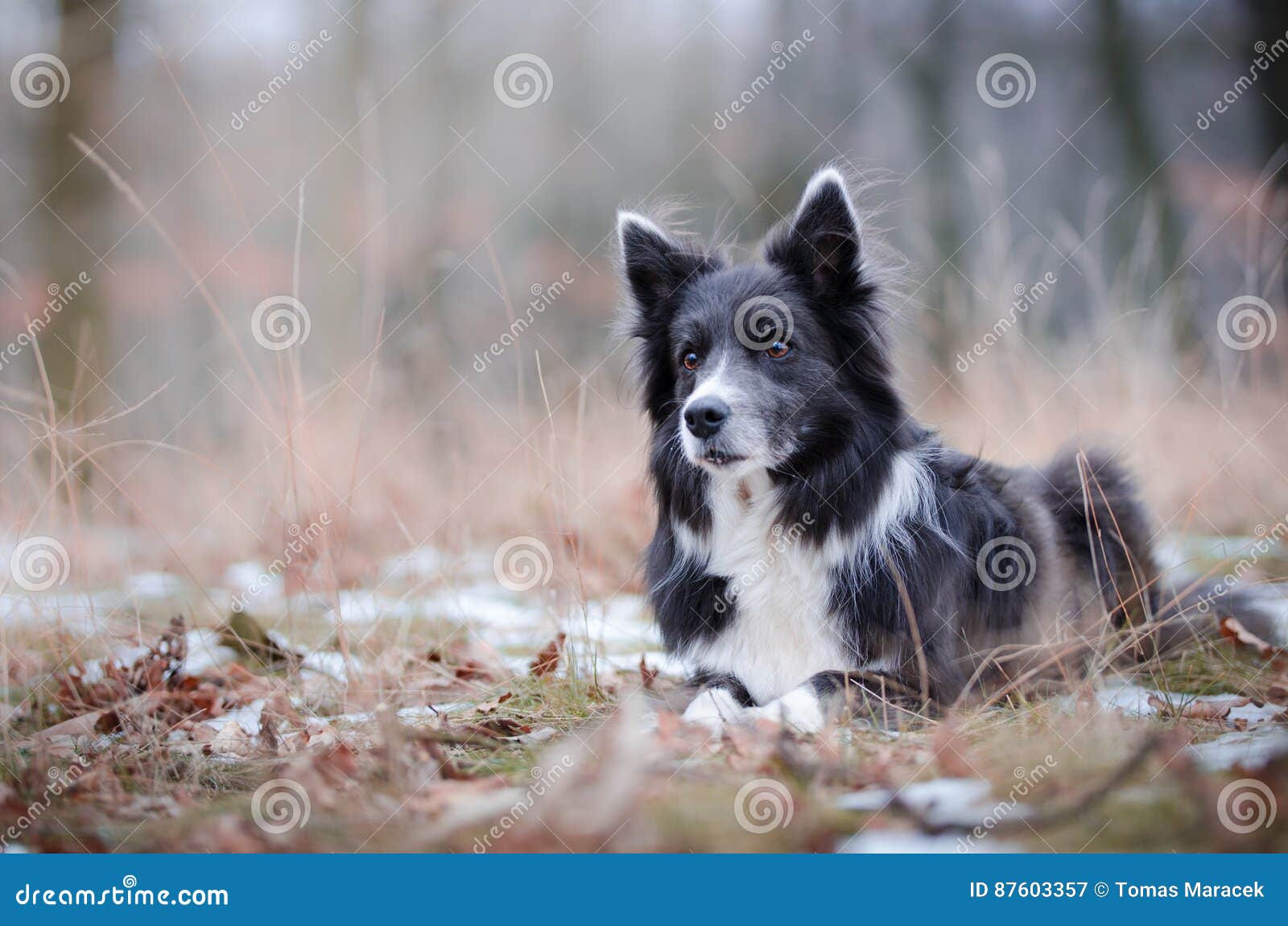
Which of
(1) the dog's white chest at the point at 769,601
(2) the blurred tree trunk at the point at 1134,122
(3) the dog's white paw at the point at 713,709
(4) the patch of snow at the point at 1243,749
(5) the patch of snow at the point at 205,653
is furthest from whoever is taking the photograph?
(2) the blurred tree trunk at the point at 1134,122

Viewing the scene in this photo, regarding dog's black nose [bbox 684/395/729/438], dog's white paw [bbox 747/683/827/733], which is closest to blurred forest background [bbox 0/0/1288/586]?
dog's black nose [bbox 684/395/729/438]

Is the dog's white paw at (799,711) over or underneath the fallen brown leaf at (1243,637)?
underneath

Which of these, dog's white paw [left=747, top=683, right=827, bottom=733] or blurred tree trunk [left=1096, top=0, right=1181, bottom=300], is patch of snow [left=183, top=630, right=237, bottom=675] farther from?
blurred tree trunk [left=1096, top=0, right=1181, bottom=300]

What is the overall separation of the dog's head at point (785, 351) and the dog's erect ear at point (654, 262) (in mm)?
34

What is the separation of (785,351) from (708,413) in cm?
45

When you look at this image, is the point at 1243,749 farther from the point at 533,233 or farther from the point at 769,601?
the point at 533,233

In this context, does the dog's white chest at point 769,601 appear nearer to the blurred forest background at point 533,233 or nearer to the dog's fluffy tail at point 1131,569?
the blurred forest background at point 533,233

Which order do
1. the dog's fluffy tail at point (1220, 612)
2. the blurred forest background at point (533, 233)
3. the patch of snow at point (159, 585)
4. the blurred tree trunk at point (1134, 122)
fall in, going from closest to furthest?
1. the dog's fluffy tail at point (1220, 612)
2. the patch of snow at point (159, 585)
3. the blurred forest background at point (533, 233)
4. the blurred tree trunk at point (1134, 122)

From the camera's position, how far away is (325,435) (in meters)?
6.80

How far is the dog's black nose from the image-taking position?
9.78 ft

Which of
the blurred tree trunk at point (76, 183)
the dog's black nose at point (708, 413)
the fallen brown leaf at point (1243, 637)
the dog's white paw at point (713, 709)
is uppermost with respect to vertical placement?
the blurred tree trunk at point (76, 183)

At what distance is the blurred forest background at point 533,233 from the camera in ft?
17.1

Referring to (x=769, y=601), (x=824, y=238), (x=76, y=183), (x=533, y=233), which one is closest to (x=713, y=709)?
(x=769, y=601)

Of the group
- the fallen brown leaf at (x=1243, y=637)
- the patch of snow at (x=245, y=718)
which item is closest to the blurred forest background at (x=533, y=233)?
the patch of snow at (x=245, y=718)
